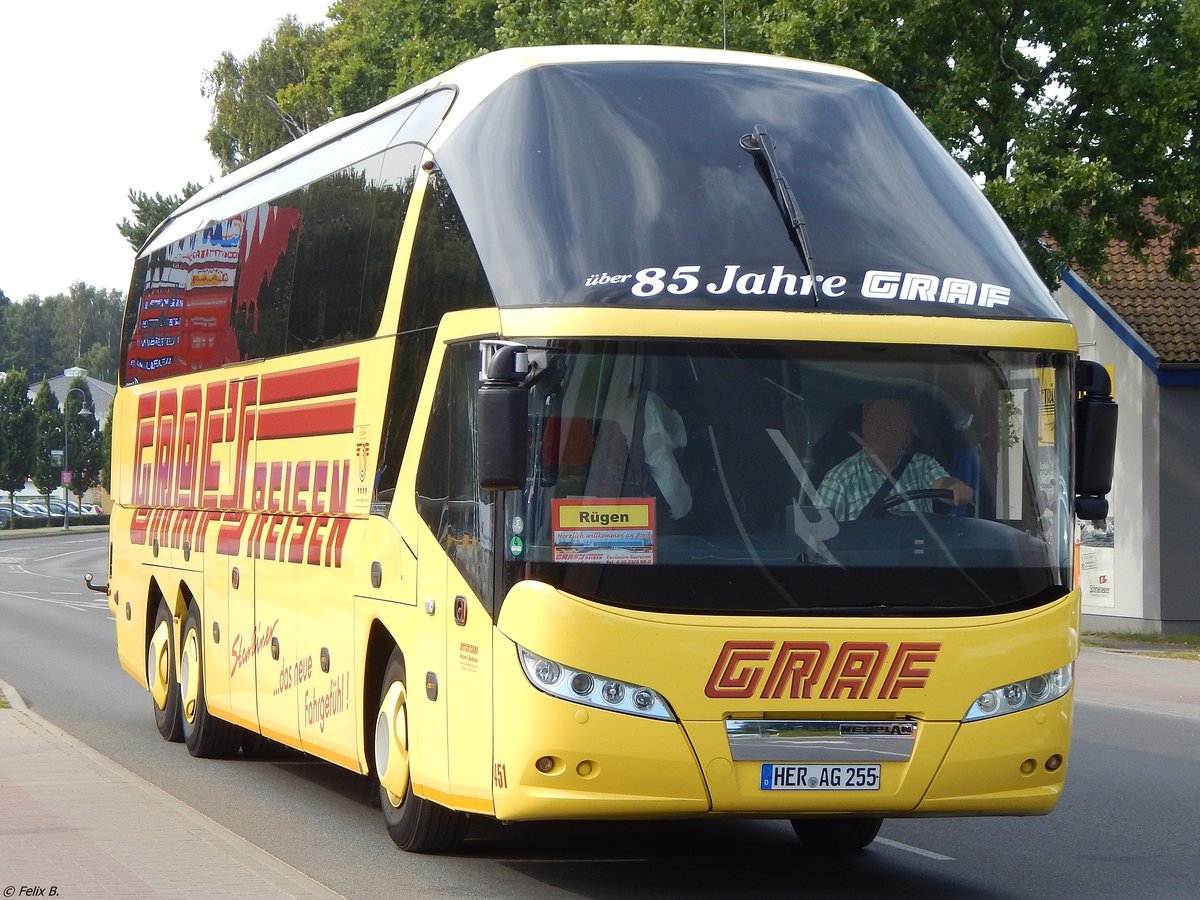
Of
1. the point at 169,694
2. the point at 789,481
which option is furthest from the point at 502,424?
the point at 169,694

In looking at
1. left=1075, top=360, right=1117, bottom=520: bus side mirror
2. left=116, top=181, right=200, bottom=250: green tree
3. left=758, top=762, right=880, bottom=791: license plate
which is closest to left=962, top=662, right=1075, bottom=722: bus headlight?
left=758, top=762, right=880, bottom=791: license plate

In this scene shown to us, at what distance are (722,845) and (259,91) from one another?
165 ft

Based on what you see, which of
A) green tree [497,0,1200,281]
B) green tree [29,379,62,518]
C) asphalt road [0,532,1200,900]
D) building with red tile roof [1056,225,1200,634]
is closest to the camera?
asphalt road [0,532,1200,900]

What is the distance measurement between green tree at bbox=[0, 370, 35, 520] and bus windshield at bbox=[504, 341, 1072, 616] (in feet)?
319

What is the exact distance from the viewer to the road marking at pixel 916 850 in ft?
32.8

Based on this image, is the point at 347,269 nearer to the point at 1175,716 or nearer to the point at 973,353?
the point at 973,353

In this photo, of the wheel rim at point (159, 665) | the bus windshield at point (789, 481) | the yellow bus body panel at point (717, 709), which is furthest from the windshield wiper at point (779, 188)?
the wheel rim at point (159, 665)

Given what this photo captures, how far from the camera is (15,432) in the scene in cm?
10131

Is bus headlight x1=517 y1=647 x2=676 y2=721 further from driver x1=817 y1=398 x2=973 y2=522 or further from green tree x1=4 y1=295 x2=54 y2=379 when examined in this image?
green tree x1=4 y1=295 x2=54 y2=379

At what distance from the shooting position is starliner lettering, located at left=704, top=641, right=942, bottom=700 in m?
7.93

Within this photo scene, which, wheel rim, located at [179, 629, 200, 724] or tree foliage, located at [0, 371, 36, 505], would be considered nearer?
wheel rim, located at [179, 629, 200, 724]

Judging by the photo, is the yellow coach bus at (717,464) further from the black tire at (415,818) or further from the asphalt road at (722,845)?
the asphalt road at (722,845)

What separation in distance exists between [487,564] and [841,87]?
3028mm

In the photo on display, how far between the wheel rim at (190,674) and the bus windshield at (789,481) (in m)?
6.56
